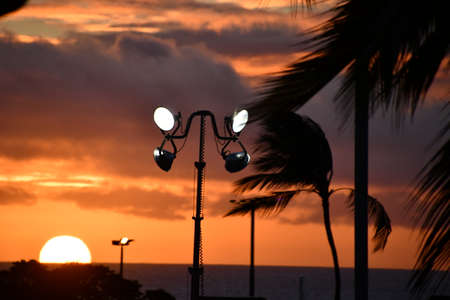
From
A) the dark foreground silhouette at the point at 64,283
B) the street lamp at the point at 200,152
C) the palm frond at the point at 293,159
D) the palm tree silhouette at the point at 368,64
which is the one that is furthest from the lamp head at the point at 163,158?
the palm tree silhouette at the point at 368,64

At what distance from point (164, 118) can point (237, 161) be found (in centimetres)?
135

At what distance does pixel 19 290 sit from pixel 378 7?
11393 mm

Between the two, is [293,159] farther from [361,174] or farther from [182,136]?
[361,174]

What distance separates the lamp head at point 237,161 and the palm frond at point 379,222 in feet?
26.5

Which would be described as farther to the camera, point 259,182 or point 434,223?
point 259,182

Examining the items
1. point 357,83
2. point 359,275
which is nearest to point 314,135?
point 359,275

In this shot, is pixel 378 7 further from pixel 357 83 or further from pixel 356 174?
pixel 356 174

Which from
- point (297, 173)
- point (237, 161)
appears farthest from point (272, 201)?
point (237, 161)

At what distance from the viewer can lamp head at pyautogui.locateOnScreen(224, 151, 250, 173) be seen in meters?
11.7

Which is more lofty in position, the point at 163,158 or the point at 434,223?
the point at 163,158

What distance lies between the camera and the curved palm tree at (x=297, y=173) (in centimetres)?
1872

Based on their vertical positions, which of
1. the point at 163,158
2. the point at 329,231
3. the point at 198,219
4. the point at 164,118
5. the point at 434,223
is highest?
the point at 164,118

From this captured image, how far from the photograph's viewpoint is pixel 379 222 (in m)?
19.6

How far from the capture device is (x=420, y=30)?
2322mm
